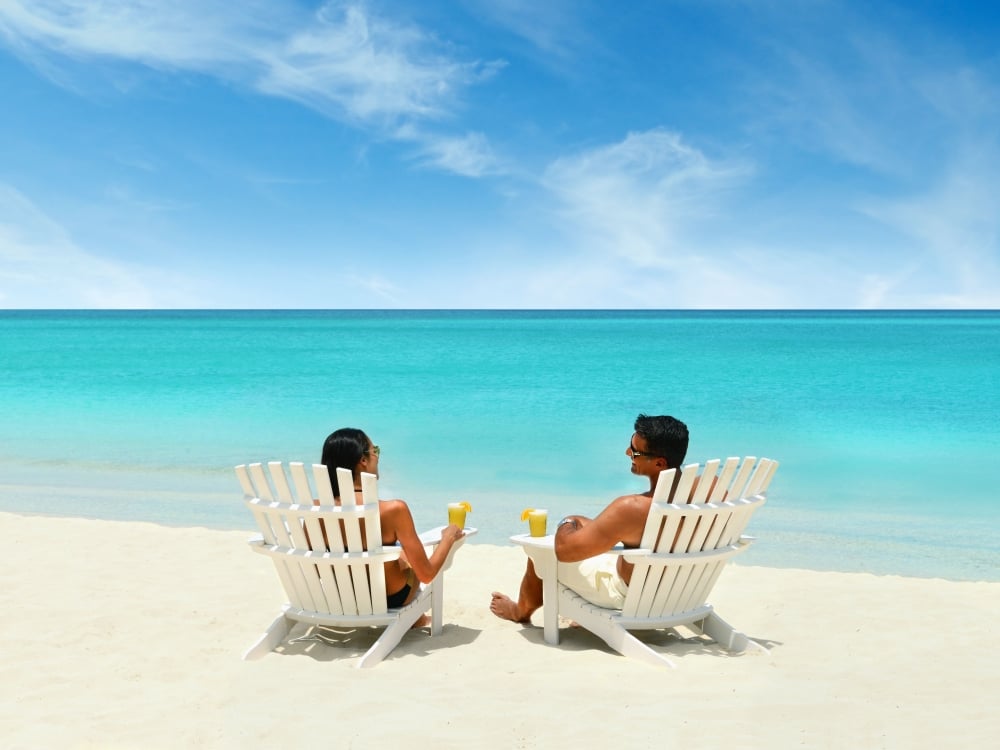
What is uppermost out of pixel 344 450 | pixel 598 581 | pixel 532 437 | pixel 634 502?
pixel 344 450

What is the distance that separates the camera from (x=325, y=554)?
4.11m

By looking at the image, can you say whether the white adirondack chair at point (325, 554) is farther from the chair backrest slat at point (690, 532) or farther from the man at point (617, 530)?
the chair backrest slat at point (690, 532)

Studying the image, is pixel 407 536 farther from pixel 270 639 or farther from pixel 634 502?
pixel 634 502

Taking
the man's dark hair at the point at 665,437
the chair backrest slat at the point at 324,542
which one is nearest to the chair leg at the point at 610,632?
the man's dark hair at the point at 665,437

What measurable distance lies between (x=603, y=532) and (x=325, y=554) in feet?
4.62

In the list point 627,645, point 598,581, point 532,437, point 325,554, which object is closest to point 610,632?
point 627,645

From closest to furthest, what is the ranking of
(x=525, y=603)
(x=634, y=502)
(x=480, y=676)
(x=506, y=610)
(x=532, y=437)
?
(x=480, y=676), (x=634, y=502), (x=525, y=603), (x=506, y=610), (x=532, y=437)

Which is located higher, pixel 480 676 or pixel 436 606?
pixel 436 606

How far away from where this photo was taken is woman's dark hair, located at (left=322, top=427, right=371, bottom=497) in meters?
4.16

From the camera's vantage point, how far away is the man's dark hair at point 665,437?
4180 millimetres

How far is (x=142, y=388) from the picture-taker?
2398 centimetres

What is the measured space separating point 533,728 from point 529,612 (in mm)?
1548

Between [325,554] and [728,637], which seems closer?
[325,554]

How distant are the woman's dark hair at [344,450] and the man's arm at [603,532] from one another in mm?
1148
